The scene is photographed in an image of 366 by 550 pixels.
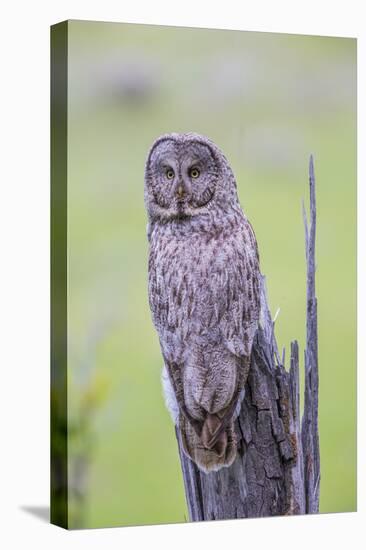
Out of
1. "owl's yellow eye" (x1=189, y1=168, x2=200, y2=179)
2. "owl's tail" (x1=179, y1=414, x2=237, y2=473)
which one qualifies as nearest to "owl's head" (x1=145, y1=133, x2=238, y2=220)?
"owl's yellow eye" (x1=189, y1=168, x2=200, y2=179)

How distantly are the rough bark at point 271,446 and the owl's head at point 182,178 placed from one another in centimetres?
61

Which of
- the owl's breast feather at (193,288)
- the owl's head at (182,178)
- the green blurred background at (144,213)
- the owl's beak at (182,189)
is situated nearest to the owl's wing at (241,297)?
the owl's breast feather at (193,288)

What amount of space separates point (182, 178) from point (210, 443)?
1.39 metres

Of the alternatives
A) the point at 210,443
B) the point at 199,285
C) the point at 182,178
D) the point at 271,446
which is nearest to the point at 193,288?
the point at 199,285

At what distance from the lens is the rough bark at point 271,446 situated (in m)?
6.77

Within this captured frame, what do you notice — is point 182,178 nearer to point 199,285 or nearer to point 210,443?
point 199,285

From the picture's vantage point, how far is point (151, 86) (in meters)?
6.58

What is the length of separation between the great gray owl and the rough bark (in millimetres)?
105

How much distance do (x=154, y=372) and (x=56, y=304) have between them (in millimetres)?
613

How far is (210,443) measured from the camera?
671cm

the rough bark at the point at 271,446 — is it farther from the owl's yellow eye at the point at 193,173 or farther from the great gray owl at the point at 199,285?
the owl's yellow eye at the point at 193,173

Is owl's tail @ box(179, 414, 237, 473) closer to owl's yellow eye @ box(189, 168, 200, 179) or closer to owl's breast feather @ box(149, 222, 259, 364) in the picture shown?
owl's breast feather @ box(149, 222, 259, 364)
